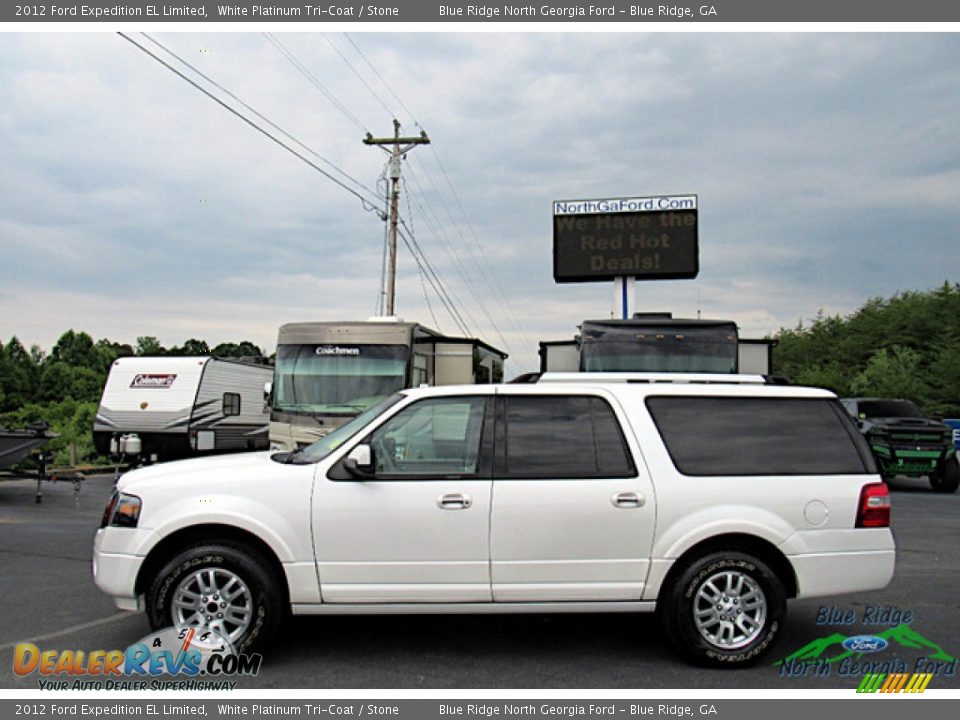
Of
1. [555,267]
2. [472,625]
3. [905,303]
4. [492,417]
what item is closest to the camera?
[492,417]

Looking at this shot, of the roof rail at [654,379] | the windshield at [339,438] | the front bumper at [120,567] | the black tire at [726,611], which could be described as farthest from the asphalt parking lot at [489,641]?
the roof rail at [654,379]

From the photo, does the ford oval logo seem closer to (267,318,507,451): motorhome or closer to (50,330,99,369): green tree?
(267,318,507,451): motorhome

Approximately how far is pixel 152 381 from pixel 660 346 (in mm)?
13069

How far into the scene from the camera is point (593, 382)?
584 cm

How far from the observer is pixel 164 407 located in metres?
20.5

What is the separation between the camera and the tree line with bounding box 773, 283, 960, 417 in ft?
141

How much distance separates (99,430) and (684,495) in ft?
60.8

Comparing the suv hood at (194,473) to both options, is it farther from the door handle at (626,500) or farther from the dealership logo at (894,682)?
the dealership logo at (894,682)

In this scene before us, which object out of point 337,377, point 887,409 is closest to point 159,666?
point 337,377

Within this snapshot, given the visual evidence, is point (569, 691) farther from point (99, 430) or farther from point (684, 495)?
point (99, 430)

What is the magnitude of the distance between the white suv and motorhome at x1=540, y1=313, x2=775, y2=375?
816cm

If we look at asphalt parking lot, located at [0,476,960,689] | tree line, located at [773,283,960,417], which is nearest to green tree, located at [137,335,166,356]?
tree line, located at [773,283,960,417]

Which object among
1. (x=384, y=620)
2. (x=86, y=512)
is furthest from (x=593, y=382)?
(x=86, y=512)

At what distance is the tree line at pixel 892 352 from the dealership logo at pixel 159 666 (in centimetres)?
3841
